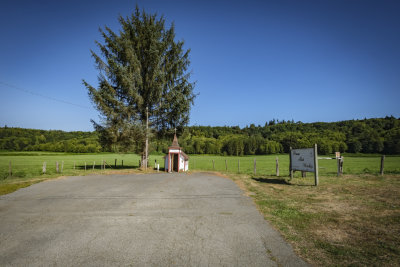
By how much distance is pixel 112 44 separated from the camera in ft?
71.3

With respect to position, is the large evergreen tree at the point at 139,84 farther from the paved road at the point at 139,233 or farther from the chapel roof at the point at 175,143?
the paved road at the point at 139,233

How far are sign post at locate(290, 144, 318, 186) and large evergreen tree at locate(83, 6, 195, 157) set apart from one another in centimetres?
1267

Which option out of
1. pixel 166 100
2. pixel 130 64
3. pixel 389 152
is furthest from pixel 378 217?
pixel 389 152

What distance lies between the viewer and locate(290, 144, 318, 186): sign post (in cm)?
1192

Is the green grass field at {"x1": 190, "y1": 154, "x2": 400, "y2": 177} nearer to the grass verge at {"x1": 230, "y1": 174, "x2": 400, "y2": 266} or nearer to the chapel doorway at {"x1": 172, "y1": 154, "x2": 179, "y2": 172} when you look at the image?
the chapel doorway at {"x1": 172, "y1": 154, "x2": 179, "y2": 172}

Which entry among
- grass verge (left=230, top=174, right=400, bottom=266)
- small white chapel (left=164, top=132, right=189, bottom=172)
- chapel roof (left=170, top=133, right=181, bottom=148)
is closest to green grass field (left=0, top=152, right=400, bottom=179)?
small white chapel (left=164, top=132, right=189, bottom=172)

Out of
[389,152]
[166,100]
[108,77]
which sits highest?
[108,77]

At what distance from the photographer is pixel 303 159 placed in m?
13.1

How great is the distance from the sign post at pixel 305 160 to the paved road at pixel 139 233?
6298 mm

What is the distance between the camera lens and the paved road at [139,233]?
387 centimetres

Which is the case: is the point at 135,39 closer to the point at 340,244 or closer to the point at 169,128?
the point at 169,128

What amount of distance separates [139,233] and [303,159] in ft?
38.4

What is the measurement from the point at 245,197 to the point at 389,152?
343 ft

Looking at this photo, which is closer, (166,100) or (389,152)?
(166,100)
